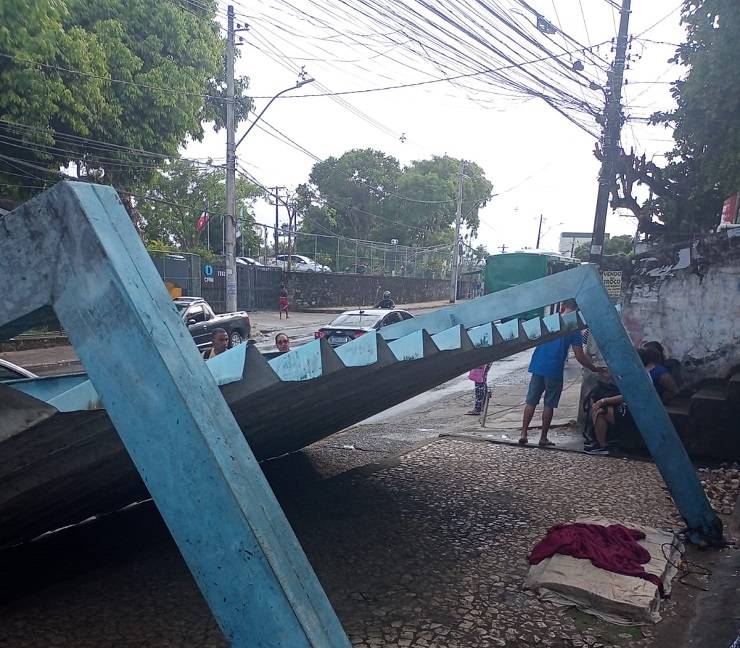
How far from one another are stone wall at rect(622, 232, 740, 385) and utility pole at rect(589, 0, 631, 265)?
15.7 feet

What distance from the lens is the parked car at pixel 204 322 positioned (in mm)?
14523

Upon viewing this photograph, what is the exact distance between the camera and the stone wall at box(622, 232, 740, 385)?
22.9 ft

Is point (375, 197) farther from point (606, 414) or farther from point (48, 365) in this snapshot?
point (606, 414)

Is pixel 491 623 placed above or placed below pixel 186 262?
below

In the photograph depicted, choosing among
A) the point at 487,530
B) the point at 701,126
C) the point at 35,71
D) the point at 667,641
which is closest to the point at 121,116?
the point at 35,71

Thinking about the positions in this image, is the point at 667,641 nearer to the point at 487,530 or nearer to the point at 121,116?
the point at 487,530

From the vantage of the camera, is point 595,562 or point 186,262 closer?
point 595,562

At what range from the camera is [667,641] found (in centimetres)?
339

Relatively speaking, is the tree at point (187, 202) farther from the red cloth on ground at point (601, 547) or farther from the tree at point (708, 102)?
the red cloth on ground at point (601, 547)

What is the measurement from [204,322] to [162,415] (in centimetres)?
1383

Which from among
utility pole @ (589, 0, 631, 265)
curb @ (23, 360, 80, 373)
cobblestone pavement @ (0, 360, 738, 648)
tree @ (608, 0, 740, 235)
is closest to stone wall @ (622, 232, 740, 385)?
cobblestone pavement @ (0, 360, 738, 648)

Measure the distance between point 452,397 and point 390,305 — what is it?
33.9 feet

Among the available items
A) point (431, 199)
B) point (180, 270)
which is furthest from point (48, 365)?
point (431, 199)

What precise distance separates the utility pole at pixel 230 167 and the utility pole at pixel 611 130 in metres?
10.6
